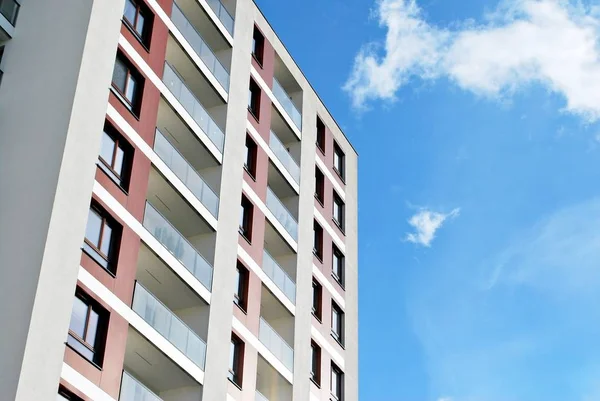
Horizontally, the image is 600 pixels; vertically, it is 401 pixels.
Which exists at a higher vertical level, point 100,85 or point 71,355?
point 100,85

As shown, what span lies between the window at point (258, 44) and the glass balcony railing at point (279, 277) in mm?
10524

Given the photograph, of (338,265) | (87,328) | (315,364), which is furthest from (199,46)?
Result: (87,328)

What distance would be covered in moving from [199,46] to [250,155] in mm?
5573

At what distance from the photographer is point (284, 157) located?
46.9 meters

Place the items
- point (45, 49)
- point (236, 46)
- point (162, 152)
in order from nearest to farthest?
point (45, 49) → point (162, 152) → point (236, 46)

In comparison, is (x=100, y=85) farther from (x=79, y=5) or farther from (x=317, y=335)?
(x=317, y=335)

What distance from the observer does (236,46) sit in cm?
4472

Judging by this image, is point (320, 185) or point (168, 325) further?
point (320, 185)

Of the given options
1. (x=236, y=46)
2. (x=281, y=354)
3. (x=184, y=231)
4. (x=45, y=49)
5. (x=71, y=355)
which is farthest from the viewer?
(x=236, y=46)

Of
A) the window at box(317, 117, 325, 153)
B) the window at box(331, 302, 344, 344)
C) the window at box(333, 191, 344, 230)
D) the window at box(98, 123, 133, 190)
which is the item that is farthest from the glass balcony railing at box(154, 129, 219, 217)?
the window at box(317, 117, 325, 153)

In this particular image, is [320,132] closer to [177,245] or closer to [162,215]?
[162,215]

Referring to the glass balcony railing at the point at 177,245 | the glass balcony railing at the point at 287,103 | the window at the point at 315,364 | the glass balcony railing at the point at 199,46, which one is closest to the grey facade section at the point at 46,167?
the glass balcony railing at the point at 177,245

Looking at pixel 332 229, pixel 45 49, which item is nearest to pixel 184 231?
pixel 45 49

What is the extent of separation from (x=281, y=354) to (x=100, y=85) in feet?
47.2
